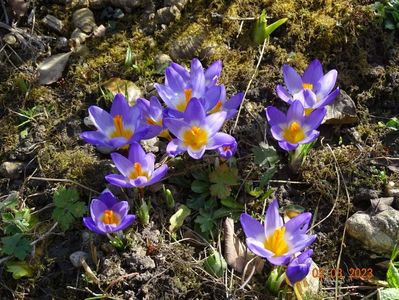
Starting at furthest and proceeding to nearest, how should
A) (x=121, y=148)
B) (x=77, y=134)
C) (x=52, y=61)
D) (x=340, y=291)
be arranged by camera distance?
(x=52, y=61) < (x=77, y=134) < (x=121, y=148) < (x=340, y=291)

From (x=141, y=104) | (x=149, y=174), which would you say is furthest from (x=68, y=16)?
(x=149, y=174)

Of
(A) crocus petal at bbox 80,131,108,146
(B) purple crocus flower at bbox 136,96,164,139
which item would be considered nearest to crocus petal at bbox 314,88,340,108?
(B) purple crocus flower at bbox 136,96,164,139

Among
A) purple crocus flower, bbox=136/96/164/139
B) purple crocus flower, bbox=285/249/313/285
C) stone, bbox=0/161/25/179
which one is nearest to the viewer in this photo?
purple crocus flower, bbox=285/249/313/285

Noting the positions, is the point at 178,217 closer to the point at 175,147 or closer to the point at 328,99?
the point at 175,147

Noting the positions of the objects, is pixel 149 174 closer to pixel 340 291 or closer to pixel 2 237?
pixel 2 237

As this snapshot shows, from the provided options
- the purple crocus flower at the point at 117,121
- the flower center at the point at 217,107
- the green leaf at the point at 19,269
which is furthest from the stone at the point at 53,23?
the green leaf at the point at 19,269

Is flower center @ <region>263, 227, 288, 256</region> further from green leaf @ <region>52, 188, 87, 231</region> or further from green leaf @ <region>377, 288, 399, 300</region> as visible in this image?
green leaf @ <region>52, 188, 87, 231</region>

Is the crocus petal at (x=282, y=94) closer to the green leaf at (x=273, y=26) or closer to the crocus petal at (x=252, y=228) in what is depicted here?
the green leaf at (x=273, y=26)

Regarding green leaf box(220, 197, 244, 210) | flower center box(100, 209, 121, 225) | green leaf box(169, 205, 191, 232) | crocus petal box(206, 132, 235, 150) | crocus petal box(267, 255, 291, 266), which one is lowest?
green leaf box(169, 205, 191, 232)
